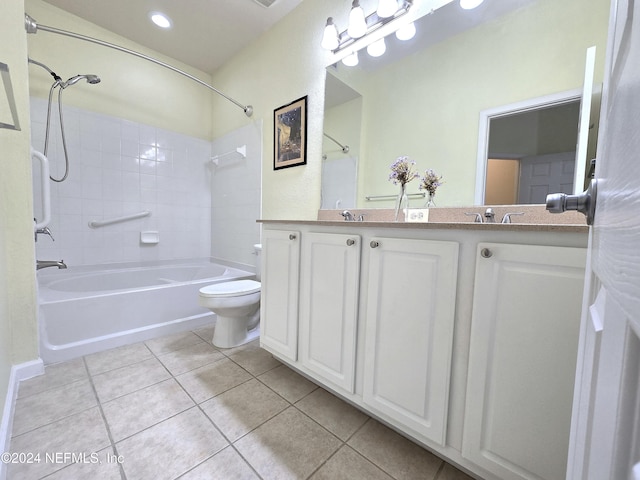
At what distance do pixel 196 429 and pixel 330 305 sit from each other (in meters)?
0.76

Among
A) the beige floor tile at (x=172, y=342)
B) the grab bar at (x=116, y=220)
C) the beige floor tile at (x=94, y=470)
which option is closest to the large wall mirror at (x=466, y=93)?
the beige floor tile at (x=172, y=342)

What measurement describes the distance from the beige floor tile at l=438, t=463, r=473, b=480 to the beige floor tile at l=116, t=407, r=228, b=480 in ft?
2.69

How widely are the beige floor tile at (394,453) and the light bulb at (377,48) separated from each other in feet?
6.64

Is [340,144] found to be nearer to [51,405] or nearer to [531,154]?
[531,154]

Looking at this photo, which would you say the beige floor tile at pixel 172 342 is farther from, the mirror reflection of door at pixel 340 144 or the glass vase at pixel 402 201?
the glass vase at pixel 402 201

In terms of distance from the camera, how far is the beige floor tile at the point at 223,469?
35.2 inches

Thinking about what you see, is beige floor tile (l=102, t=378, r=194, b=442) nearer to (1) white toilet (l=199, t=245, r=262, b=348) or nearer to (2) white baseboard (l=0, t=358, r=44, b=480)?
(2) white baseboard (l=0, t=358, r=44, b=480)

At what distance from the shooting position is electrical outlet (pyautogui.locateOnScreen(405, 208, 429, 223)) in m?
1.39

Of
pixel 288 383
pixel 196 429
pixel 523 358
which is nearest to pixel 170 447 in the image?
pixel 196 429

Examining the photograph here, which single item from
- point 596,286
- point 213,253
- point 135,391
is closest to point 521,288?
point 596,286

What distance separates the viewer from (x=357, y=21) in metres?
1.54

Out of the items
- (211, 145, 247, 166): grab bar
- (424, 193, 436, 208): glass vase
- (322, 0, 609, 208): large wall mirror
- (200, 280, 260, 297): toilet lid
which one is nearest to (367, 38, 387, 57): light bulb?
(322, 0, 609, 208): large wall mirror

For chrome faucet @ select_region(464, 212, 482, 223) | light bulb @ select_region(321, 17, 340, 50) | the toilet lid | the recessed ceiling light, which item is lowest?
the toilet lid

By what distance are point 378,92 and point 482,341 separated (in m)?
1.48
